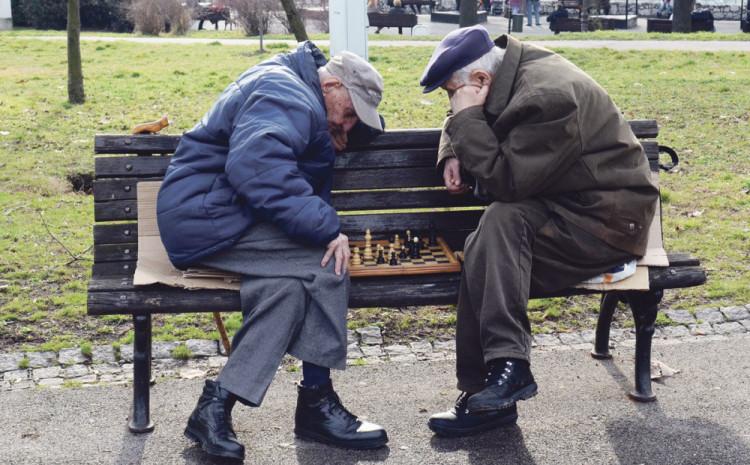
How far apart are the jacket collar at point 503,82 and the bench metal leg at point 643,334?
3.17ft

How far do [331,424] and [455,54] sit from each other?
4.87 feet

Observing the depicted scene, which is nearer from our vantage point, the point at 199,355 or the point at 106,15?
the point at 199,355

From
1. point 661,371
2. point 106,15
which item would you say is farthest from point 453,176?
point 106,15

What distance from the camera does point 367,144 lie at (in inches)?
191

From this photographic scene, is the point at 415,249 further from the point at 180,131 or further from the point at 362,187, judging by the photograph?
the point at 180,131

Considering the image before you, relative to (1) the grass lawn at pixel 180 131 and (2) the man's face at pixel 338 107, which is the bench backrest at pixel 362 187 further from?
(1) the grass lawn at pixel 180 131

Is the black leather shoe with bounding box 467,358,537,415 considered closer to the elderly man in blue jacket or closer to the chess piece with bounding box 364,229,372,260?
the elderly man in blue jacket

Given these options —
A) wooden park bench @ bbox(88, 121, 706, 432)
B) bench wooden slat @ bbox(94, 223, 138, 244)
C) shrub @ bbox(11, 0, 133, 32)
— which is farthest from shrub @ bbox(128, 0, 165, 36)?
bench wooden slat @ bbox(94, 223, 138, 244)

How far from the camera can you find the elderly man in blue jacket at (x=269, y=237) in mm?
3973

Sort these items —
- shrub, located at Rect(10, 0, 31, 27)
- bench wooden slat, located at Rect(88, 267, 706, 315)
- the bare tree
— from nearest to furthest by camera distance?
bench wooden slat, located at Rect(88, 267, 706, 315)
the bare tree
shrub, located at Rect(10, 0, 31, 27)

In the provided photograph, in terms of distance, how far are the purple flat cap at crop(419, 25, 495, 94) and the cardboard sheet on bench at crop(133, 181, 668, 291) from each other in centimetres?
99

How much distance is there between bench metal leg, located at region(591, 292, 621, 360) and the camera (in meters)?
4.94

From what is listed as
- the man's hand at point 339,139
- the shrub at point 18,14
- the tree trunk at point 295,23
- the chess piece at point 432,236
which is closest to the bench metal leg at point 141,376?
the man's hand at point 339,139

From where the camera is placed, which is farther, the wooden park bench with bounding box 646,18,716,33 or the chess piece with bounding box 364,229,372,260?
the wooden park bench with bounding box 646,18,716,33
